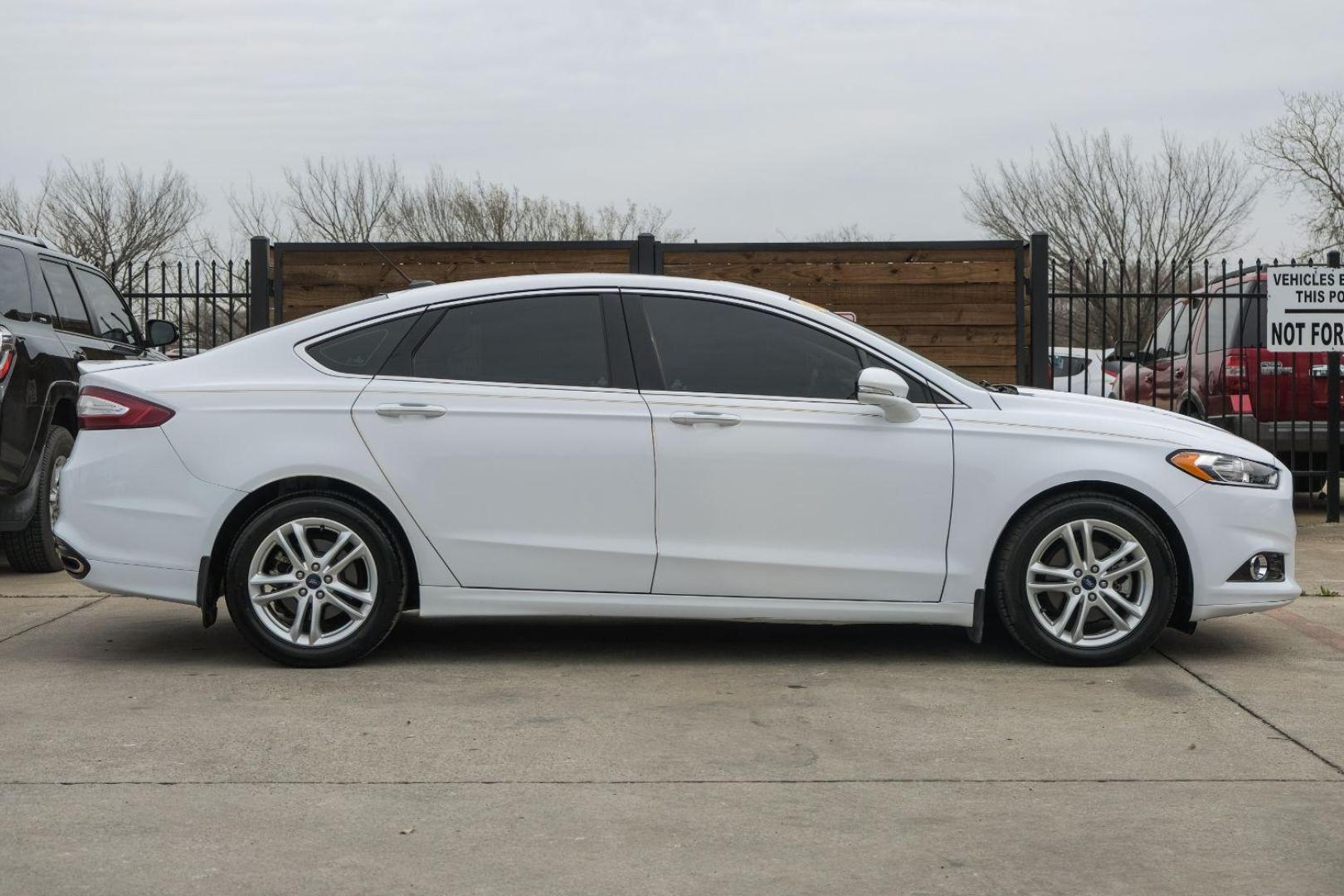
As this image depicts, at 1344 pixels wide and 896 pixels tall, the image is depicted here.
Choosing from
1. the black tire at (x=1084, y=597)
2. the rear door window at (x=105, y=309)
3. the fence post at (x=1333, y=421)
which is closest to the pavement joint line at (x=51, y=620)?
the rear door window at (x=105, y=309)

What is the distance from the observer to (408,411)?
19.3ft

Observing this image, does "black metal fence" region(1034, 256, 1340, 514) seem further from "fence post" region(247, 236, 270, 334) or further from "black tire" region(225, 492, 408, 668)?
"black tire" region(225, 492, 408, 668)

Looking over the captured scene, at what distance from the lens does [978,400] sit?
6.03m

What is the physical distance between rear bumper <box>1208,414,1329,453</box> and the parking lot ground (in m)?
5.03

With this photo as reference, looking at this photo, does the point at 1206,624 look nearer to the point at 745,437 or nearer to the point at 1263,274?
the point at 745,437

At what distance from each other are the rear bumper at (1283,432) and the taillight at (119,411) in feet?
27.5

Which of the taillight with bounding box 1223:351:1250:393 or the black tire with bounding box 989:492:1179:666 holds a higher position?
the taillight with bounding box 1223:351:1250:393

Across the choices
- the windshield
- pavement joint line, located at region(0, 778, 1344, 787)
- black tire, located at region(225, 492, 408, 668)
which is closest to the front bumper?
pavement joint line, located at region(0, 778, 1344, 787)

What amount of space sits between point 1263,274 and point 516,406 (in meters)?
9.20

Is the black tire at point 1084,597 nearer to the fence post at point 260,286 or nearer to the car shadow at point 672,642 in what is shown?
the car shadow at point 672,642

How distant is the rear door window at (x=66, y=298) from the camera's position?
901cm

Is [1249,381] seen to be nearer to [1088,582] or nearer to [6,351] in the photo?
[1088,582]

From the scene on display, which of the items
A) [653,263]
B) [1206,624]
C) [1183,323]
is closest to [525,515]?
[1206,624]

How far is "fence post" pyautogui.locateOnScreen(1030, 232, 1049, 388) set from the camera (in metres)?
11.4
